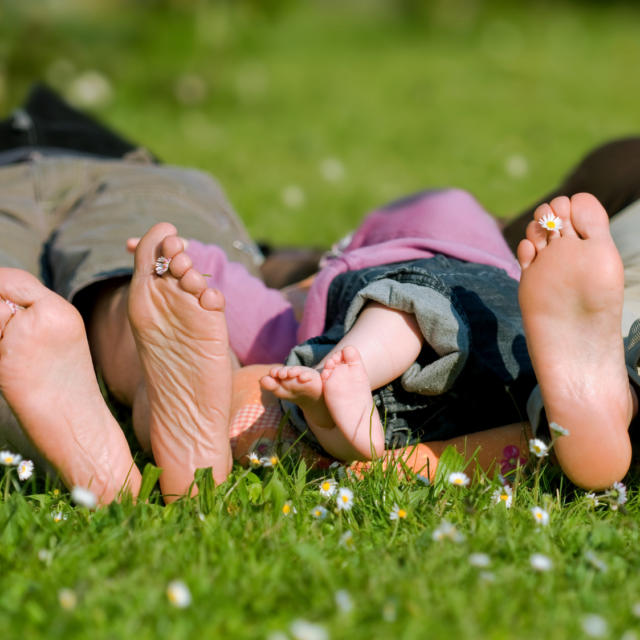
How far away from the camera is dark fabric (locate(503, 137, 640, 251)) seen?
8.61 ft

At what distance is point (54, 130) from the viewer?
313 centimetres

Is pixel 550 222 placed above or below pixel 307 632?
above

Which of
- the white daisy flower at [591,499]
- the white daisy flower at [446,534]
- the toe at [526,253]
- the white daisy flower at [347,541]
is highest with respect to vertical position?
the toe at [526,253]

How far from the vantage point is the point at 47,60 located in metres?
6.25

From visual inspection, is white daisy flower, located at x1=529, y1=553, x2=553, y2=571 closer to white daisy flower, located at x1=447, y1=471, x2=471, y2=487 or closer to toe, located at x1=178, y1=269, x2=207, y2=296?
white daisy flower, located at x1=447, y1=471, x2=471, y2=487

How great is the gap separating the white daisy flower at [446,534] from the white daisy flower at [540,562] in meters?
0.12

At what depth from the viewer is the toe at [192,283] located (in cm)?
161

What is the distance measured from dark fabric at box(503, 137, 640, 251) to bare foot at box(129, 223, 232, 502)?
1.33 m

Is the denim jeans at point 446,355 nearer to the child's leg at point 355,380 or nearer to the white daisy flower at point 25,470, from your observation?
the child's leg at point 355,380

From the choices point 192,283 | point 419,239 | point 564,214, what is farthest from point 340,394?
point 419,239

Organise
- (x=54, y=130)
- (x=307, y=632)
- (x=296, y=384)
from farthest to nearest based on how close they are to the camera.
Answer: (x=54, y=130) < (x=296, y=384) < (x=307, y=632)

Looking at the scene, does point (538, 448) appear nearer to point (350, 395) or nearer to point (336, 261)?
point (350, 395)

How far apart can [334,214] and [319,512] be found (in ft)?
9.80

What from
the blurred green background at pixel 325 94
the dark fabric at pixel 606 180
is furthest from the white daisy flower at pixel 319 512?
the blurred green background at pixel 325 94
